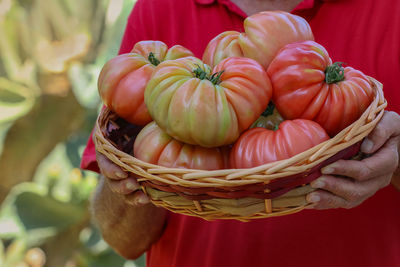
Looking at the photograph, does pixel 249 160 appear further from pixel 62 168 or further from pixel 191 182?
pixel 62 168

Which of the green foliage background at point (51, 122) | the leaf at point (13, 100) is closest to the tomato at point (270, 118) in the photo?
the green foliage background at point (51, 122)

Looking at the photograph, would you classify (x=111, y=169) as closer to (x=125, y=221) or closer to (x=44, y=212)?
(x=125, y=221)

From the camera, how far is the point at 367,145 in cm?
98

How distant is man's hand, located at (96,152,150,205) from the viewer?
40.7 inches

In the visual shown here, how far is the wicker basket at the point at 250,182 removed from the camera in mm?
881

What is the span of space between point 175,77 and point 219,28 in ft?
1.57

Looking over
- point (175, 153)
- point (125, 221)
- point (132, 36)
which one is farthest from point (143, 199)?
point (132, 36)

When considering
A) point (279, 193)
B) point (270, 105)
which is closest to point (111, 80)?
point (270, 105)

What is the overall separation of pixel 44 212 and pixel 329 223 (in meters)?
1.95

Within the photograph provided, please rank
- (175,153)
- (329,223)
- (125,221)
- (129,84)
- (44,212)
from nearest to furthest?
(175,153), (129,84), (329,223), (125,221), (44,212)

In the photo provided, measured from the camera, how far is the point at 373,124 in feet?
3.15

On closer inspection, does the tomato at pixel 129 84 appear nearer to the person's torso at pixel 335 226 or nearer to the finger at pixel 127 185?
the finger at pixel 127 185

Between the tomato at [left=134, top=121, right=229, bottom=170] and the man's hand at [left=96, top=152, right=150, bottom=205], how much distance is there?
0.15 feet

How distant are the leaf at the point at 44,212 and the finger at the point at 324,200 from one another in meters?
2.11
